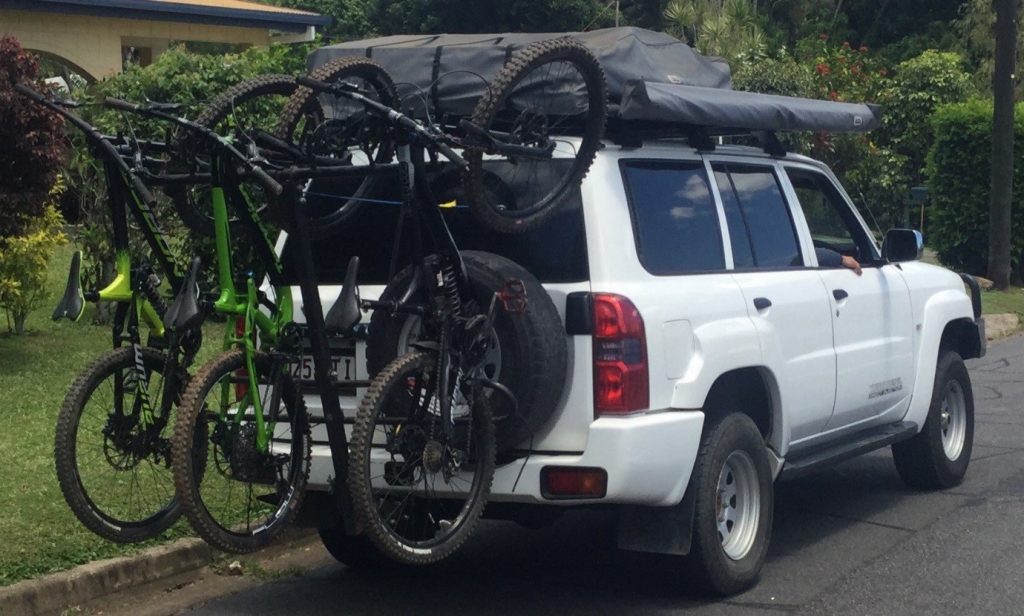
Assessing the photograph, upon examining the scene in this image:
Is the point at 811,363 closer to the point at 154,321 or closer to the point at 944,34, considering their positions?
the point at 154,321

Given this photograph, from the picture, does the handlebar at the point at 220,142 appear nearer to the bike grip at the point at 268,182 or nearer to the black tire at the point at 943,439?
the bike grip at the point at 268,182

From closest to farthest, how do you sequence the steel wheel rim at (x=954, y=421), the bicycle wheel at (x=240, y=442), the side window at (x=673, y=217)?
the bicycle wheel at (x=240, y=442) → the side window at (x=673, y=217) → the steel wheel rim at (x=954, y=421)

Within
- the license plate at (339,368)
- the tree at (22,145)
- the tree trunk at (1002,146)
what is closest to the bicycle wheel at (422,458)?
the license plate at (339,368)

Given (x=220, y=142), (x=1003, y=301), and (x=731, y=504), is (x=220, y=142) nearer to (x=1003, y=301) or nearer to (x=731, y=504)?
(x=731, y=504)

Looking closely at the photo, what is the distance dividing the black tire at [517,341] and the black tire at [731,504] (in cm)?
79

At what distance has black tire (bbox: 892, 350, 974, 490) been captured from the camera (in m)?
8.01

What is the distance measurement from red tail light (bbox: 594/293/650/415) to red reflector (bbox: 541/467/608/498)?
24cm

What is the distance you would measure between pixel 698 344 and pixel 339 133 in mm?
1647

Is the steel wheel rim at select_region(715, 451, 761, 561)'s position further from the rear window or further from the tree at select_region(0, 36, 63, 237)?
the tree at select_region(0, 36, 63, 237)

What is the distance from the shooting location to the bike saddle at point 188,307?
207 inches

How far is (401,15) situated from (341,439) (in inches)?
1385

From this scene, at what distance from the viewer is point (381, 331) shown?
5.55m

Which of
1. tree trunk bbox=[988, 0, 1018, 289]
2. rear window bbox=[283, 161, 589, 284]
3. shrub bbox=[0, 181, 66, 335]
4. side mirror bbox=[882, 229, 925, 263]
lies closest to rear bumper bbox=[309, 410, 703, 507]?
rear window bbox=[283, 161, 589, 284]

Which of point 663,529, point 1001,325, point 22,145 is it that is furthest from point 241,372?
point 1001,325
